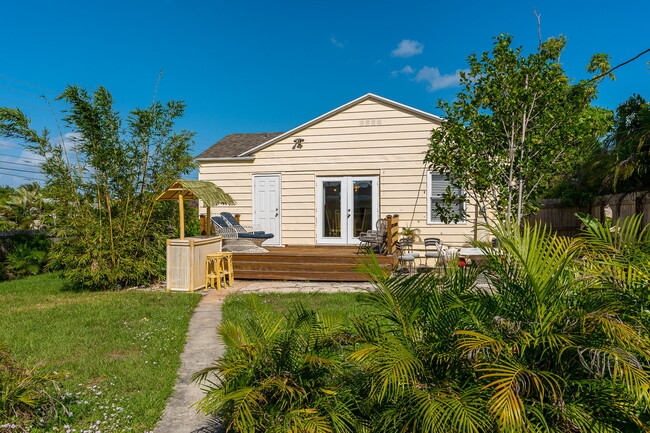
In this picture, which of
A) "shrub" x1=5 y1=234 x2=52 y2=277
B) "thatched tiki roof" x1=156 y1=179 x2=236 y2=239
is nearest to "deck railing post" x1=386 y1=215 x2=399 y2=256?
"thatched tiki roof" x1=156 y1=179 x2=236 y2=239

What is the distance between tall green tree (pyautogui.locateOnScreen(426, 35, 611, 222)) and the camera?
6.79 m

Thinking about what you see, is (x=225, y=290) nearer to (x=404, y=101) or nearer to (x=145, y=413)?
(x=145, y=413)

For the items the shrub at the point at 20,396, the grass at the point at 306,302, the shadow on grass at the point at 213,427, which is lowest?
the shadow on grass at the point at 213,427

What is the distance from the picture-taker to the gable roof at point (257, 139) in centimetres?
1178

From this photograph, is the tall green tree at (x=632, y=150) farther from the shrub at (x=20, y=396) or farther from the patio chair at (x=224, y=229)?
the shrub at (x=20, y=396)

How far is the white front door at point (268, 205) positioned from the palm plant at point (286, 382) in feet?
33.4

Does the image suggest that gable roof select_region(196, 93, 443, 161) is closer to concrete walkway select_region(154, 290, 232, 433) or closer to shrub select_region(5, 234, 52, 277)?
shrub select_region(5, 234, 52, 277)

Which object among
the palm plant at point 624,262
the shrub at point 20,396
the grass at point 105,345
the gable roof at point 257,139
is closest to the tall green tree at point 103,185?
the grass at point 105,345

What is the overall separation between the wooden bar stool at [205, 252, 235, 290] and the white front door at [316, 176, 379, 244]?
3.94 m

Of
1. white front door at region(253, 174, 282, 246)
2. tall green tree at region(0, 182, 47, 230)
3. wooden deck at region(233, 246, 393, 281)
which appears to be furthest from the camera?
white front door at region(253, 174, 282, 246)

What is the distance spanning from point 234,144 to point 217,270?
23.7 feet

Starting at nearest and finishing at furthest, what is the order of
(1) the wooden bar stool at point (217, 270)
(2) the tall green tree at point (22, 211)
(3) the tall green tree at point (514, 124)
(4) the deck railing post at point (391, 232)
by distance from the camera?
(3) the tall green tree at point (514, 124) < (1) the wooden bar stool at point (217, 270) < (4) the deck railing post at point (391, 232) < (2) the tall green tree at point (22, 211)

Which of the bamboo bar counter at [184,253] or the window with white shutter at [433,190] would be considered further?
the window with white shutter at [433,190]

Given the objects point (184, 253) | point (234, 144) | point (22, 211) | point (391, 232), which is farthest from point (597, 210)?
point (22, 211)
